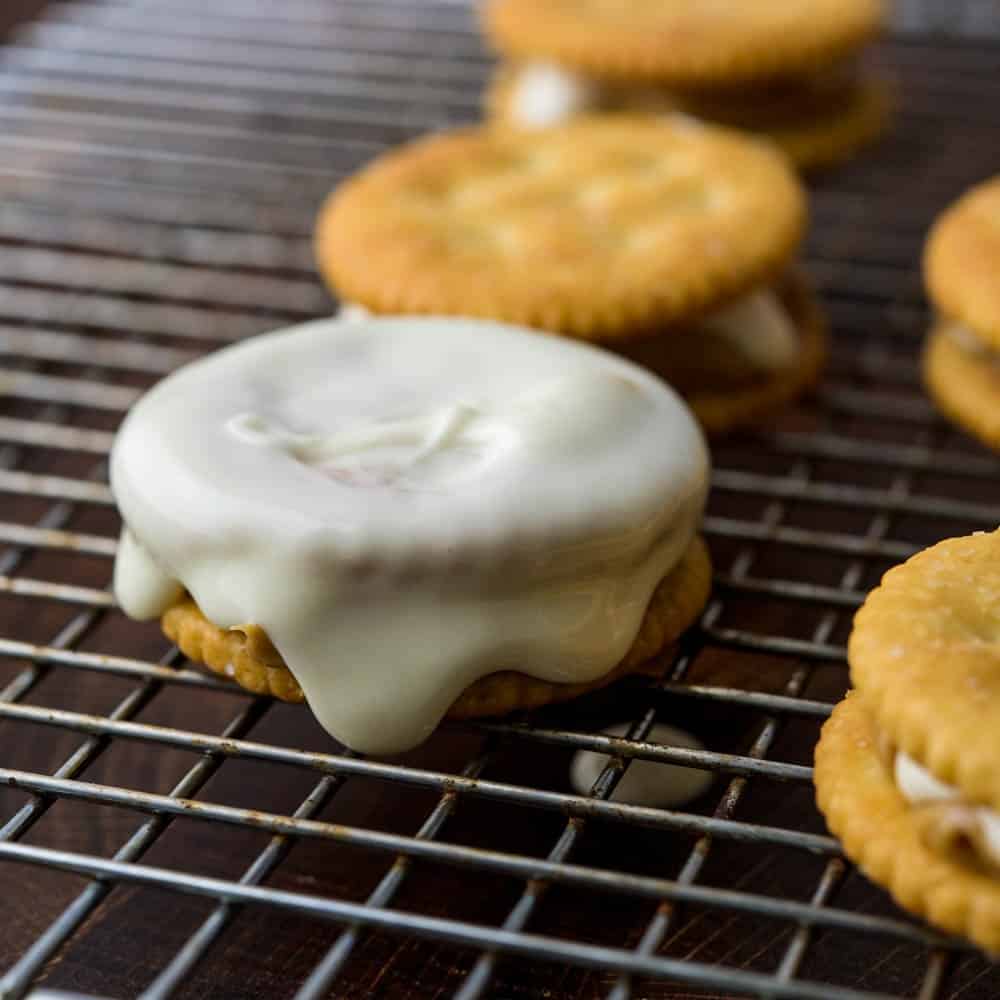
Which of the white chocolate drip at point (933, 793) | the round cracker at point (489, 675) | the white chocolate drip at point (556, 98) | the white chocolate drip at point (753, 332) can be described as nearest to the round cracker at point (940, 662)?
the white chocolate drip at point (933, 793)

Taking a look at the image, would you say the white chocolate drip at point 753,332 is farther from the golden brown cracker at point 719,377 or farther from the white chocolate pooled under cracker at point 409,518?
the white chocolate pooled under cracker at point 409,518

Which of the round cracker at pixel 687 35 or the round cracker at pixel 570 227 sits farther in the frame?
the round cracker at pixel 687 35

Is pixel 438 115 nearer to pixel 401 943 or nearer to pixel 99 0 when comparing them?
pixel 99 0

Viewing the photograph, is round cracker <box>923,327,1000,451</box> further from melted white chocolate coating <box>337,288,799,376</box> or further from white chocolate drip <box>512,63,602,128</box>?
white chocolate drip <box>512,63,602,128</box>

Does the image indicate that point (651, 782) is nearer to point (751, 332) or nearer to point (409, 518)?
point (409, 518)

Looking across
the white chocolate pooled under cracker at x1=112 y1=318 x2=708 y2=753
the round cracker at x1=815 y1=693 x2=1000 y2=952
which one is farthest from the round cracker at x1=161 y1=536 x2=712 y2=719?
the round cracker at x1=815 y1=693 x2=1000 y2=952

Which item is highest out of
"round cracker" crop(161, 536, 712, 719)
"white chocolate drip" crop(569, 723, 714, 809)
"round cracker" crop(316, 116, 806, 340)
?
"round cracker" crop(316, 116, 806, 340)

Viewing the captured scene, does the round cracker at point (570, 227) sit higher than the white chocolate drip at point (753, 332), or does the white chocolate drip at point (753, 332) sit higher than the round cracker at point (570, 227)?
the round cracker at point (570, 227)
